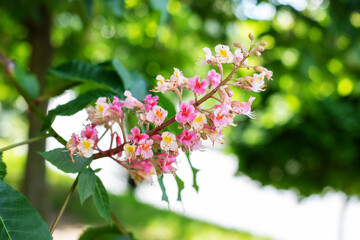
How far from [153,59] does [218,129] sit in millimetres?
3343

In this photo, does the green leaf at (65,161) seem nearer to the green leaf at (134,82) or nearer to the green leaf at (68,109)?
the green leaf at (68,109)

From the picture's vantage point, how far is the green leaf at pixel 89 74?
110 cm

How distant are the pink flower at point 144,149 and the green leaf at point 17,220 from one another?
18 centimetres

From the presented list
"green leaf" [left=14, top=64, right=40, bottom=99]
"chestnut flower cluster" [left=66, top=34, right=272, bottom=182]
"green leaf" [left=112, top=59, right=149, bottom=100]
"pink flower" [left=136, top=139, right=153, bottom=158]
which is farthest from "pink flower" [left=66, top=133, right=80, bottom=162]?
"green leaf" [left=14, top=64, right=40, bottom=99]

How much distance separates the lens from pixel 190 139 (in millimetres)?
656

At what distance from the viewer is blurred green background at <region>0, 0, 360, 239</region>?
2.63 meters

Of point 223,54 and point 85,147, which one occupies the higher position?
point 223,54

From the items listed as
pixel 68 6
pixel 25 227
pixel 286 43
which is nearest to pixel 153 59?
pixel 68 6

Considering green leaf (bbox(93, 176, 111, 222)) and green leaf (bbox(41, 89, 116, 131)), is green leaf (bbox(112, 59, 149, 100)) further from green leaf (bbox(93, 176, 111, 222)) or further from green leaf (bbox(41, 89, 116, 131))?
green leaf (bbox(93, 176, 111, 222))

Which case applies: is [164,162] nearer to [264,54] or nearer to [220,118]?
[220,118]

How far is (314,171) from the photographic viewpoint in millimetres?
7191

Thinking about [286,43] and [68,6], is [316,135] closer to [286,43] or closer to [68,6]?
[286,43]

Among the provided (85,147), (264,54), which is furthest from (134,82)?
(264,54)

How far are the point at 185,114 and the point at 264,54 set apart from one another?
2.44m
